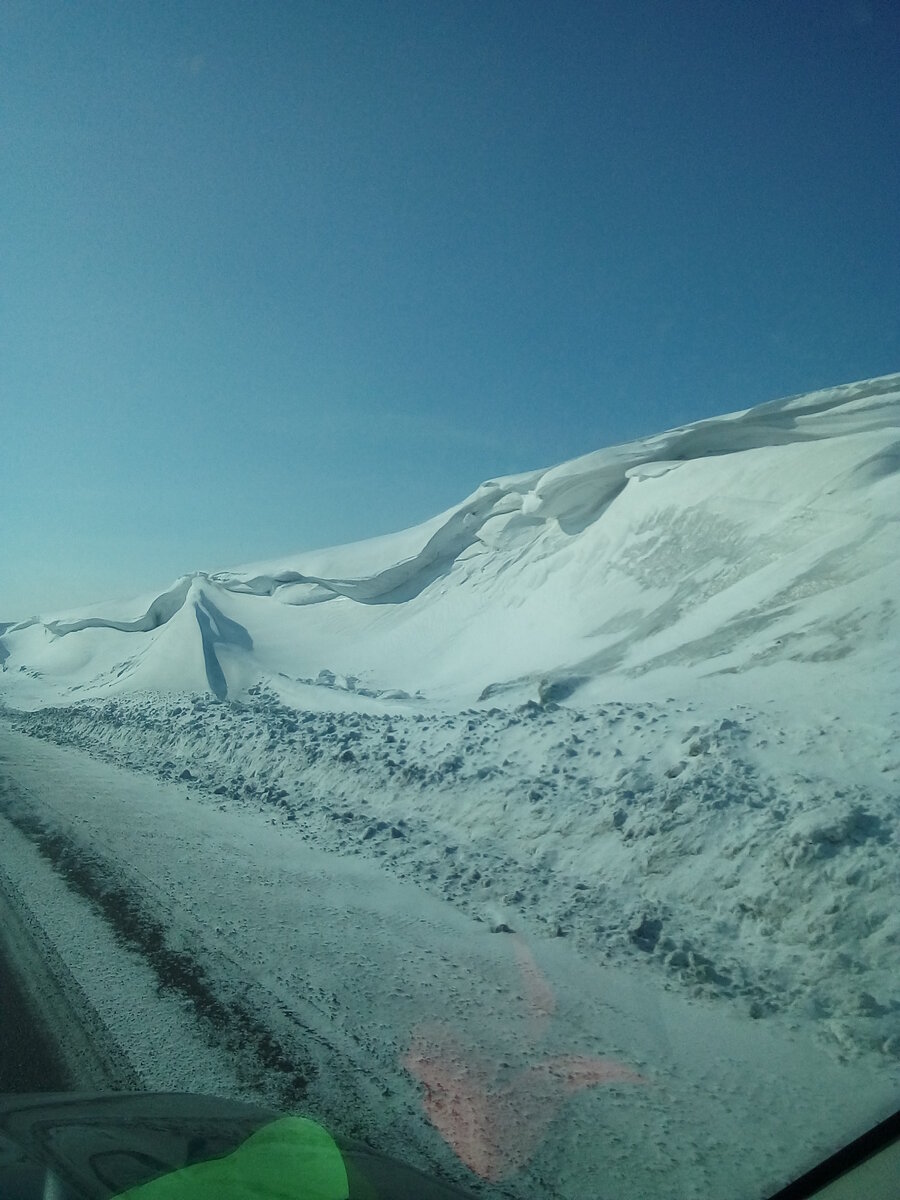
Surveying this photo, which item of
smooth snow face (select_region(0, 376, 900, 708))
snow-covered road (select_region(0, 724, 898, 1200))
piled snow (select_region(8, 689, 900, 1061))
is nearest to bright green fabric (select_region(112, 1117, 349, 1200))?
snow-covered road (select_region(0, 724, 898, 1200))

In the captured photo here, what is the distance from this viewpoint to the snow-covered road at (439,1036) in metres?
3.38

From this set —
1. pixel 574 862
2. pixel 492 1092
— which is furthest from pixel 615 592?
pixel 492 1092

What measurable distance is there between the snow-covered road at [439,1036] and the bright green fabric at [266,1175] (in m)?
0.95

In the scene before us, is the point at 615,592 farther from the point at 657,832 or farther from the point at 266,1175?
the point at 266,1175

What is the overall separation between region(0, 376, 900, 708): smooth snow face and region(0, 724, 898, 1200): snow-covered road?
4.47 metres

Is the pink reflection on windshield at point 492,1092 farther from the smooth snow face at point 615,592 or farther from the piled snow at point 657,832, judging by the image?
the smooth snow face at point 615,592

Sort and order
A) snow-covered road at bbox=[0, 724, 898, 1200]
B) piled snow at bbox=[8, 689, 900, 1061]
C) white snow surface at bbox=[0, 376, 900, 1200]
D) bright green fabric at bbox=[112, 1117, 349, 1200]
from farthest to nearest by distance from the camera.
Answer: piled snow at bbox=[8, 689, 900, 1061] → white snow surface at bbox=[0, 376, 900, 1200] → snow-covered road at bbox=[0, 724, 898, 1200] → bright green fabric at bbox=[112, 1117, 349, 1200]

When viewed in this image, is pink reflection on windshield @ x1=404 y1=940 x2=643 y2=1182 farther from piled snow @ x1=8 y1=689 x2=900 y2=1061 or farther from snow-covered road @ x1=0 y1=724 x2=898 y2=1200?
piled snow @ x1=8 y1=689 x2=900 y2=1061

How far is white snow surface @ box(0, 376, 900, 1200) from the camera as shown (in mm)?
3742

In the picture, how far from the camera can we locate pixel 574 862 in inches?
262

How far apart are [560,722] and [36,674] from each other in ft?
80.8

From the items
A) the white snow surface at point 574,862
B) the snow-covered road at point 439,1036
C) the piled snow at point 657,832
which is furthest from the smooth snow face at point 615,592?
the snow-covered road at point 439,1036

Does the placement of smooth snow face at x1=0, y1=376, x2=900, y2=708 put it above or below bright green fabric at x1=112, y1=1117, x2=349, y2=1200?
above

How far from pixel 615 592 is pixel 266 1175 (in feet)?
43.6
